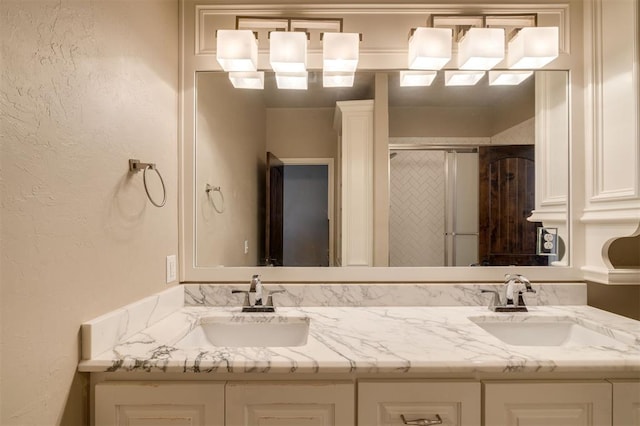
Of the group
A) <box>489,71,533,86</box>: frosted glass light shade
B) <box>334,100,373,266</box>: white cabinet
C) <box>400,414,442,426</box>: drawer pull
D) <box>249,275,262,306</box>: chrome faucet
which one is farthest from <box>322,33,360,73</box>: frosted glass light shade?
<box>400,414,442,426</box>: drawer pull

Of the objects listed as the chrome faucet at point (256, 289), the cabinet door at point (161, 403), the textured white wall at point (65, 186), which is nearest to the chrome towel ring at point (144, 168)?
the textured white wall at point (65, 186)

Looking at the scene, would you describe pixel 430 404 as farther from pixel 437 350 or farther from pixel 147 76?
pixel 147 76

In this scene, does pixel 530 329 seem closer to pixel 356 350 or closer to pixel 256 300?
pixel 356 350

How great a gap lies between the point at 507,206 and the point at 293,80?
111cm

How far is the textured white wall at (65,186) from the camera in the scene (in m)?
0.70

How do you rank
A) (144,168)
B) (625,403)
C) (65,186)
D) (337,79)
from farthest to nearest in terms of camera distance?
(337,79)
(144,168)
(625,403)
(65,186)

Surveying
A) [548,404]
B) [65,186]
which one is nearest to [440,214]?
[548,404]

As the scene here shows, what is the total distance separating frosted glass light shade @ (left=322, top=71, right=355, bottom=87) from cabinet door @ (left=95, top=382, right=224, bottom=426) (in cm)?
125

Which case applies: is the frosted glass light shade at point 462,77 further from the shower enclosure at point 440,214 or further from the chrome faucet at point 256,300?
the chrome faucet at point 256,300

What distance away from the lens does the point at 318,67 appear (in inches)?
60.3

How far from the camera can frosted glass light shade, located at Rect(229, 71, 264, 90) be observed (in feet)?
5.09

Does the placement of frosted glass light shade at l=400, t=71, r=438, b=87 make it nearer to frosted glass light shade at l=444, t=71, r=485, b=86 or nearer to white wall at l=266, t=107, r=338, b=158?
frosted glass light shade at l=444, t=71, r=485, b=86

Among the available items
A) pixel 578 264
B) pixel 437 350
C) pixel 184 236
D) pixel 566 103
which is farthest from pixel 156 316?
pixel 566 103

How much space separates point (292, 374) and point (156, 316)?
0.61 meters
